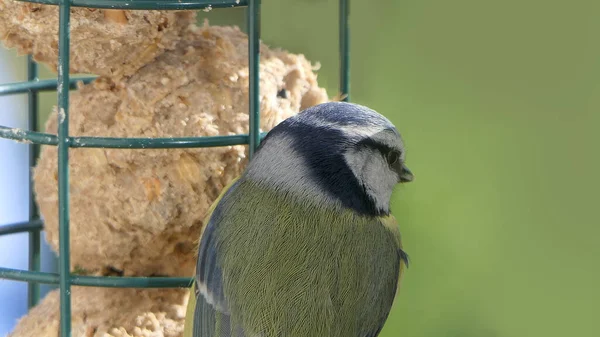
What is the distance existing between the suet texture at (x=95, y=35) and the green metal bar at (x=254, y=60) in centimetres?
17

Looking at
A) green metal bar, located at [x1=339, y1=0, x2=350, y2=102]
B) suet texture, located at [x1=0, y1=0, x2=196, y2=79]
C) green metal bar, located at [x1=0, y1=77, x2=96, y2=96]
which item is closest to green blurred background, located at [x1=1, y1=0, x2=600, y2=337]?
green metal bar, located at [x1=339, y1=0, x2=350, y2=102]

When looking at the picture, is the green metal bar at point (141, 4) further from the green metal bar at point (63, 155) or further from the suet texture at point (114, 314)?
the suet texture at point (114, 314)

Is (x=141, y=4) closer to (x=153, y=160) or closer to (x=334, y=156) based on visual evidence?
(x=153, y=160)

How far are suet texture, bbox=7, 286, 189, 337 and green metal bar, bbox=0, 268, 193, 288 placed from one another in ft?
0.22

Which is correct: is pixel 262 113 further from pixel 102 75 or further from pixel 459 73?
pixel 459 73

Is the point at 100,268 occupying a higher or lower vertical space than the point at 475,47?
lower

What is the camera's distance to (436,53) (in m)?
2.71

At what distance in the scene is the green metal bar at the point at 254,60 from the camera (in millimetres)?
2143

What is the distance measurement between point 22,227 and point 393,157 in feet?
2.93

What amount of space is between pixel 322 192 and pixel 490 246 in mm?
746

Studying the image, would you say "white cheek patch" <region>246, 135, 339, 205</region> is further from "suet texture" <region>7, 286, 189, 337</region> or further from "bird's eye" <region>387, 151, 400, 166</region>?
"suet texture" <region>7, 286, 189, 337</region>

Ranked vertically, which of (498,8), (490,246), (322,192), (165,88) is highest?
(498,8)

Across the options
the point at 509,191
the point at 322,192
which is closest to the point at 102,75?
the point at 322,192

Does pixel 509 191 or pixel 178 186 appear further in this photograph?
pixel 509 191
